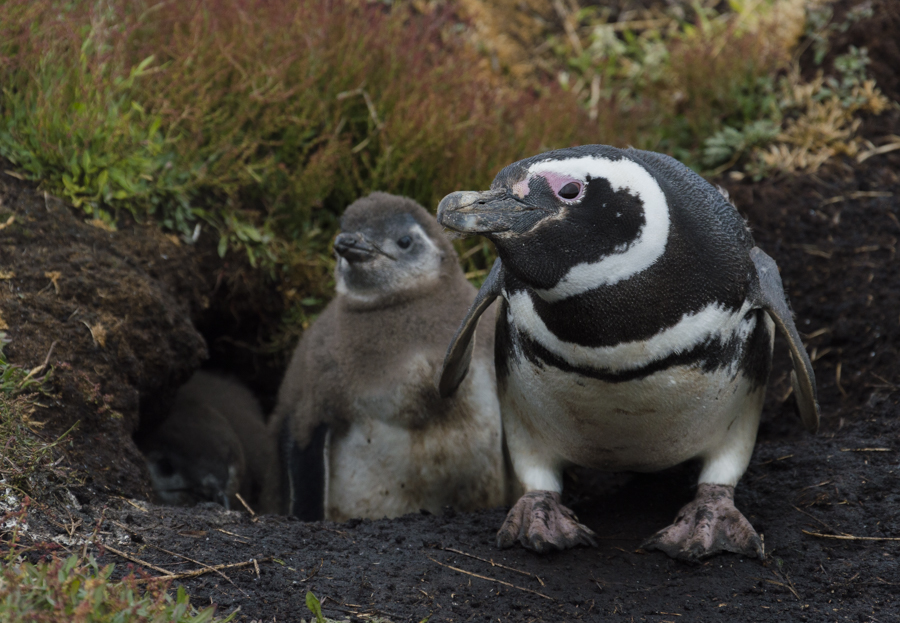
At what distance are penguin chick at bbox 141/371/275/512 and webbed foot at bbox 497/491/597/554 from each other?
196 centimetres

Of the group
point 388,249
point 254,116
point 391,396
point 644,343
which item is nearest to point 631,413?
point 644,343

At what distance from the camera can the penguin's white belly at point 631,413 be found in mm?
2799

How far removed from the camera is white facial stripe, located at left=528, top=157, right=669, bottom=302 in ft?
8.41

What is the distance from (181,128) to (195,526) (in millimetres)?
2417

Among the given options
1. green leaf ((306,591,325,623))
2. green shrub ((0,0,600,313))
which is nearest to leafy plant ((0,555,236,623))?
green leaf ((306,591,325,623))

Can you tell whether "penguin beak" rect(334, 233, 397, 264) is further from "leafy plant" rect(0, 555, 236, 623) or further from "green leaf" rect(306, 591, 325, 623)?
"leafy plant" rect(0, 555, 236, 623)

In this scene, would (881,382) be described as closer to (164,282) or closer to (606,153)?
(606,153)

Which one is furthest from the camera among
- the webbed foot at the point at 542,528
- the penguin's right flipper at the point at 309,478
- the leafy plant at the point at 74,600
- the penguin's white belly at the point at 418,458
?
the penguin's right flipper at the point at 309,478

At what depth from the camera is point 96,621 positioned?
1.94 meters

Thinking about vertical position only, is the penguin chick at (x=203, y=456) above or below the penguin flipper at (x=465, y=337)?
below

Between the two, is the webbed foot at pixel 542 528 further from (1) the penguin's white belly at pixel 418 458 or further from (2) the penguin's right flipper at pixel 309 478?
(2) the penguin's right flipper at pixel 309 478

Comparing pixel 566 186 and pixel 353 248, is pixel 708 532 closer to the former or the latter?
pixel 566 186

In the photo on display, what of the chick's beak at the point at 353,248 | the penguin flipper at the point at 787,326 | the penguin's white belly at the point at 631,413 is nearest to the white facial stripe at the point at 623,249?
the penguin's white belly at the point at 631,413

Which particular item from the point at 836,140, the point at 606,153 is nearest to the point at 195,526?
the point at 606,153
